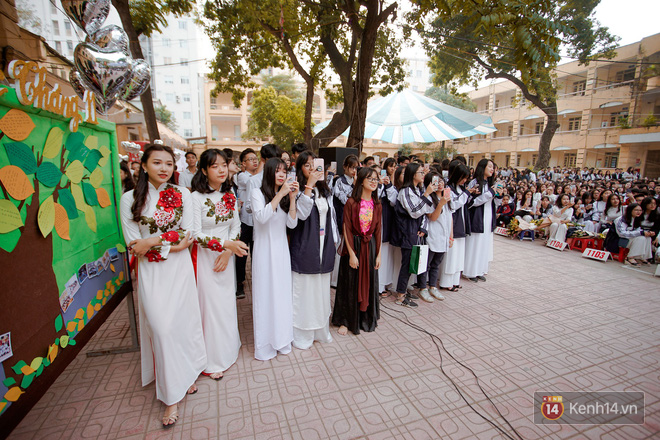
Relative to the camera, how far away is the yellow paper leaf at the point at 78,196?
213 cm

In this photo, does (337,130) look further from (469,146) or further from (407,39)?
(469,146)

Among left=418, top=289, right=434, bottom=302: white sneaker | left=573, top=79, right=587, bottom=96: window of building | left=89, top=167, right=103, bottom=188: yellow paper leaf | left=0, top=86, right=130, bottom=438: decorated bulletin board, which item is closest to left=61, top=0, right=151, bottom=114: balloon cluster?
left=0, top=86, right=130, bottom=438: decorated bulletin board

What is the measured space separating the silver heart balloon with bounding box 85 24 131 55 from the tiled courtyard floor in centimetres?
297

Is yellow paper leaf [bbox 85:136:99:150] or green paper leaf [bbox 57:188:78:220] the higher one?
yellow paper leaf [bbox 85:136:99:150]

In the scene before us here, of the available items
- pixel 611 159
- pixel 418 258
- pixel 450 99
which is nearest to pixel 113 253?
pixel 418 258

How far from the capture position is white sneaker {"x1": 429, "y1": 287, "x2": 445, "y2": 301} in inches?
177

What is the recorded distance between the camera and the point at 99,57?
2.92 meters

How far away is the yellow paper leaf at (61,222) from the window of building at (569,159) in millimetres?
33894

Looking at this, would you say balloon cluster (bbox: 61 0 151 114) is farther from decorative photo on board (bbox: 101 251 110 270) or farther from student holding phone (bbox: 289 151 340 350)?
student holding phone (bbox: 289 151 340 350)

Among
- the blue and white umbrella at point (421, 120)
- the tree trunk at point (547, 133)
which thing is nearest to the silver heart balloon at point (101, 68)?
the blue and white umbrella at point (421, 120)

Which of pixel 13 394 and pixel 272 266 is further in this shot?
pixel 272 266

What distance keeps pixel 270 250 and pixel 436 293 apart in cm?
273

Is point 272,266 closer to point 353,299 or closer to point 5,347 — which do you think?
point 353,299

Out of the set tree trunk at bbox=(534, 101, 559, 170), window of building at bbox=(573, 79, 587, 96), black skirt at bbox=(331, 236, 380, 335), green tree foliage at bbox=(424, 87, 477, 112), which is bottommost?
black skirt at bbox=(331, 236, 380, 335)
